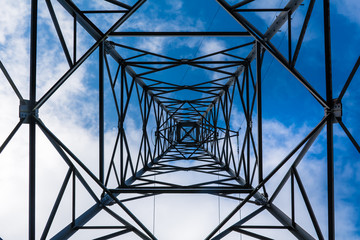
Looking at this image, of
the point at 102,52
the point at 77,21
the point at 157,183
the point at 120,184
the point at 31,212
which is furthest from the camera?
the point at 157,183

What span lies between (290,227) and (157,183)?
18.1ft

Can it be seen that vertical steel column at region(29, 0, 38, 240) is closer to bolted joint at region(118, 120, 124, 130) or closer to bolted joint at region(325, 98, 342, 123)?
bolted joint at region(118, 120, 124, 130)

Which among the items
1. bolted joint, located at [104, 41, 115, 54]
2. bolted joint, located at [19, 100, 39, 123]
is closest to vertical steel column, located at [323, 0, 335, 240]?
bolted joint, located at [19, 100, 39, 123]

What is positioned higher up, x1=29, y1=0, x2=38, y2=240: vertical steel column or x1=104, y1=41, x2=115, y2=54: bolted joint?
x1=104, y1=41, x2=115, y2=54: bolted joint

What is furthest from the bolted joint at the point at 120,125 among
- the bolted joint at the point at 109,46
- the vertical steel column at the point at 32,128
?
the vertical steel column at the point at 32,128

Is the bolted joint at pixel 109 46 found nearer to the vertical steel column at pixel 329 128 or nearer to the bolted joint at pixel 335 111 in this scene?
the vertical steel column at pixel 329 128

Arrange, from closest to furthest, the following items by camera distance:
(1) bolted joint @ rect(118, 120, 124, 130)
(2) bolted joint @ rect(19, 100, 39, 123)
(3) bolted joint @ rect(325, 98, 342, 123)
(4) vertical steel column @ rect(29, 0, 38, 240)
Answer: (4) vertical steel column @ rect(29, 0, 38, 240)
(3) bolted joint @ rect(325, 98, 342, 123)
(2) bolted joint @ rect(19, 100, 39, 123)
(1) bolted joint @ rect(118, 120, 124, 130)

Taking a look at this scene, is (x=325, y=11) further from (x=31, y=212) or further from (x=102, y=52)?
(x=31, y=212)

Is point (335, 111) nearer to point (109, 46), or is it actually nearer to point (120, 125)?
point (120, 125)

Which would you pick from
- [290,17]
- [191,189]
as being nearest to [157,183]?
[191,189]

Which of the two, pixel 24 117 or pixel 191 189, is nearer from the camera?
pixel 24 117

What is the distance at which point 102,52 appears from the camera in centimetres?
866

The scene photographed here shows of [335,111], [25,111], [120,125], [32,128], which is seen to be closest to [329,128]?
[335,111]

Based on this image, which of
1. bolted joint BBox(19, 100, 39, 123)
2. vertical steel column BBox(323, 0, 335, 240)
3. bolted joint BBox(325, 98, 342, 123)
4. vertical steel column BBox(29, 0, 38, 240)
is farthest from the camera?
bolted joint BBox(19, 100, 39, 123)
